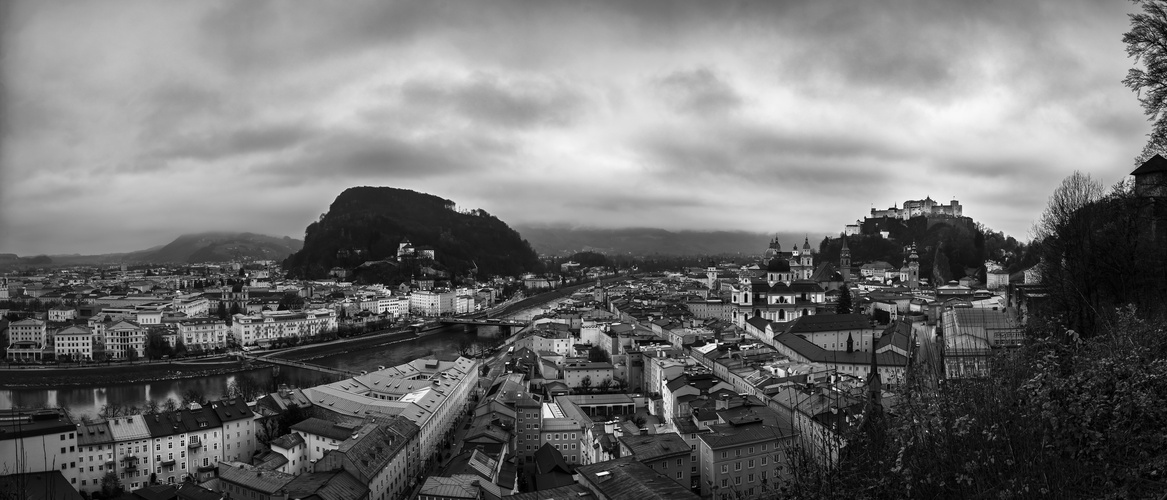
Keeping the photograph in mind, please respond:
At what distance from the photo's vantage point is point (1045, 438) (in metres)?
2.56

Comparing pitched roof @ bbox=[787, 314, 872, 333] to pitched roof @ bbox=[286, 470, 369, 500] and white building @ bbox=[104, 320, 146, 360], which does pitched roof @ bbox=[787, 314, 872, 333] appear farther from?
white building @ bbox=[104, 320, 146, 360]

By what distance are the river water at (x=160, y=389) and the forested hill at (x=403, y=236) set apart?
115 ft

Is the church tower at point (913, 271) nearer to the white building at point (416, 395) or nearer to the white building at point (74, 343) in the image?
the white building at point (416, 395)

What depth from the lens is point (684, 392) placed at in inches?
528

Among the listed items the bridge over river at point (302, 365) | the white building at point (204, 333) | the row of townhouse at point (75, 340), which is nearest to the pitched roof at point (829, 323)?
the bridge over river at point (302, 365)

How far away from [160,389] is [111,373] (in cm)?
401

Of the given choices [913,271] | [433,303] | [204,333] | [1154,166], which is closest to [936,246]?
[913,271]

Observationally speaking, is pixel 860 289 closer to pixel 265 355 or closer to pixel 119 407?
pixel 265 355

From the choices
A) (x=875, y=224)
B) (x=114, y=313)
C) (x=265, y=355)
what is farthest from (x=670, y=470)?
(x=875, y=224)

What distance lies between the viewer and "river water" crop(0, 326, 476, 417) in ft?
59.4

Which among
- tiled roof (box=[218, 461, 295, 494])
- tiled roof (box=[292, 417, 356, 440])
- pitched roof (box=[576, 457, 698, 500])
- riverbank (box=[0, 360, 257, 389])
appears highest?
pitched roof (box=[576, 457, 698, 500])

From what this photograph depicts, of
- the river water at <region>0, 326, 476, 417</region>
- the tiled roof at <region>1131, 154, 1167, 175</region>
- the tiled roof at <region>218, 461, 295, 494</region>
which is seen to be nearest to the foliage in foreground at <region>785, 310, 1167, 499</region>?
the tiled roof at <region>1131, 154, 1167, 175</region>

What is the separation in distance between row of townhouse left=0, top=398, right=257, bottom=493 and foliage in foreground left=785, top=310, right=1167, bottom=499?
11.0m

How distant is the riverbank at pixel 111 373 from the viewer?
20.8 metres
